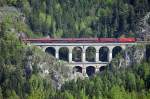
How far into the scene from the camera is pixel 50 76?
157000mm

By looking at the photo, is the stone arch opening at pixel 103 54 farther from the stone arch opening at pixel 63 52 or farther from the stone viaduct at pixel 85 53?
the stone arch opening at pixel 63 52

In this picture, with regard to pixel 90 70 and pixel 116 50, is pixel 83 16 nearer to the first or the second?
pixel 116 50

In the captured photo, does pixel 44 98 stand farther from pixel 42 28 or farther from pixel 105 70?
pixel 42 28

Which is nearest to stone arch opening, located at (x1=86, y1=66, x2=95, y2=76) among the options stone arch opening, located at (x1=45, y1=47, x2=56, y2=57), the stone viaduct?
the stone viaduct

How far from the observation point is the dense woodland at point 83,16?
176000 millimetres

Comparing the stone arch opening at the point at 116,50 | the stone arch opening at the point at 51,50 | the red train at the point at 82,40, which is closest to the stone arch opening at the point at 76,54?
the red train at the point at 82,40

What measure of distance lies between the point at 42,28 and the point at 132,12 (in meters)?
21.5

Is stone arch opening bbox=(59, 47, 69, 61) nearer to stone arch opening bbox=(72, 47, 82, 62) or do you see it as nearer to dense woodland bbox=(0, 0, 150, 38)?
stone arch opening bbox=(72, 47, 82, 62)

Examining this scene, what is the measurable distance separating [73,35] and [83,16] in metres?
7.15

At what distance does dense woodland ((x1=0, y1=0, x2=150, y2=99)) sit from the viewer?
144875mm

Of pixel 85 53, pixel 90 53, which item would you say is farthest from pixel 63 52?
pixel 90 53

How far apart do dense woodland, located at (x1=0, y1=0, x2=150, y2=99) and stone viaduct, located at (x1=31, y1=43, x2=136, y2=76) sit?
5.85 m

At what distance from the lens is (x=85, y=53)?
548 feet

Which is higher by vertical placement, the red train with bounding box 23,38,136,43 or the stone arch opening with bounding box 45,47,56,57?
the red train with bounding box 23,38,136,43
